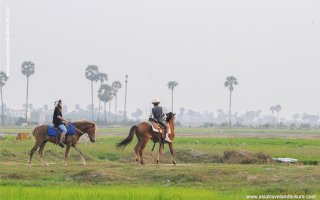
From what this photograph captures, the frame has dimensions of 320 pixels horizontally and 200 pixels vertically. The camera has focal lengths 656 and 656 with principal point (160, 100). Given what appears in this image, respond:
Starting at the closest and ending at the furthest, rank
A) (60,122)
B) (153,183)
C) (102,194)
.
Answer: (102,194), (153,183), (60,122)

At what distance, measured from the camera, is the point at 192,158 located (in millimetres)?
34500

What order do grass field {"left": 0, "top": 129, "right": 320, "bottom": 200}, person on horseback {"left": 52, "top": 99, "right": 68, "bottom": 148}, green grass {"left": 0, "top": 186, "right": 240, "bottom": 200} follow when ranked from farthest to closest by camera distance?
person on horseback {"left": 52, "top": 99, "right": 68, "bottom": 148}, grass field {"left": 0, "top": 129, "right": 320, "bottom": 200}, green grass {"left": 0, "top": 186, "right": 240, "bottom": 200}

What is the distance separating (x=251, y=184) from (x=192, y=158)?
13.5 m

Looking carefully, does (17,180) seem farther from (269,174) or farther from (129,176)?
(269,174)

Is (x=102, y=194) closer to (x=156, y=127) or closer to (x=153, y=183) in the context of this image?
(x=153, y=183)

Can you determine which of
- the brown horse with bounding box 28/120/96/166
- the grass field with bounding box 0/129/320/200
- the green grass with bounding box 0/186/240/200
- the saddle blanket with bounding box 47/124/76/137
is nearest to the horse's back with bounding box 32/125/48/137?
the brown horse with bounding box 28/120/96/166

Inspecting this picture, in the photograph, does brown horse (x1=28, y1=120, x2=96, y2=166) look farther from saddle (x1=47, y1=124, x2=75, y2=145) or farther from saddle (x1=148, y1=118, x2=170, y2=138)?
saddle (x1=148, y1=118, x2=170, y2=138)

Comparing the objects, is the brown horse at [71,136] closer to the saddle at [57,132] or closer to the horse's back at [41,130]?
the horse's back at [41,130]

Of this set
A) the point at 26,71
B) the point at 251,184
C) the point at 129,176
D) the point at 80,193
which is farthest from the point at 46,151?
the point at 26,71

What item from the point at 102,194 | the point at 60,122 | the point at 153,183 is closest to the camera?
the point at 102,194

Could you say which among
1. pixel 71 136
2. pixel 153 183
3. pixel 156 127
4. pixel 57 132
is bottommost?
pixel 153 183

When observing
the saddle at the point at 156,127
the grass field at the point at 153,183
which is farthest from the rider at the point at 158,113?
the grass field at the point at 153,183

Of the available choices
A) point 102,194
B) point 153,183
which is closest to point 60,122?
point 153,183

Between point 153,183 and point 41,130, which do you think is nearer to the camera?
point 153,183
